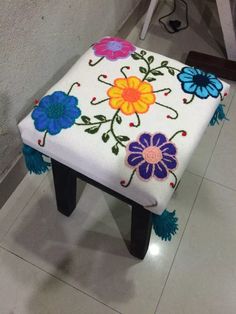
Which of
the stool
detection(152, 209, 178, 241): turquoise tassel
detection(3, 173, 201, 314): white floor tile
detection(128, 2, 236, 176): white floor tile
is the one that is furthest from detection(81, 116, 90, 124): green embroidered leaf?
detection(128, 2, 236, 176): white floor tile

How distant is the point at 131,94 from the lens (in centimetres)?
70

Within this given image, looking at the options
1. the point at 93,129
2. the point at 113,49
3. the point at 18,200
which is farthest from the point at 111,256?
the point at 113,49

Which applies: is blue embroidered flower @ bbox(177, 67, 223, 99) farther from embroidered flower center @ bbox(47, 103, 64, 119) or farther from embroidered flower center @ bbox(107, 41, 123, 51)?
embroidered flower center @ bbox(47, 103, 64, 119)

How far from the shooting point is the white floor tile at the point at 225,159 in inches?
42.2

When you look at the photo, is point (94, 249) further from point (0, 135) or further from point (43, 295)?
point (0, 135)

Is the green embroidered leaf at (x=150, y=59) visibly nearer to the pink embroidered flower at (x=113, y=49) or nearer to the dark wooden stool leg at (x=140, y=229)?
the pink embroidered flower at (x=113, y=49)

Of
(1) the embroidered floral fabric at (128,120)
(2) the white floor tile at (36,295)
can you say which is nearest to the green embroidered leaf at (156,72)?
(1) the embroidered floral fabric at (128,120)

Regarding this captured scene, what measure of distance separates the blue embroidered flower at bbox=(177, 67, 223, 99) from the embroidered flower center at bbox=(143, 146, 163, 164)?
0.54ft

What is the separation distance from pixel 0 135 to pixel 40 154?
7.7 inches

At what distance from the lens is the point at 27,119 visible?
2.19ft

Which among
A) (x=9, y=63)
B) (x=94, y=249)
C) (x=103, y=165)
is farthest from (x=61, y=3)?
(x=94, y=249)

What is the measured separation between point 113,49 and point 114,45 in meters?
0.02

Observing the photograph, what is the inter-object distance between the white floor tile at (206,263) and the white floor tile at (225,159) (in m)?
0.05

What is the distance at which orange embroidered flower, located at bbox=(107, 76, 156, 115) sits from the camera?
0.68 metres
